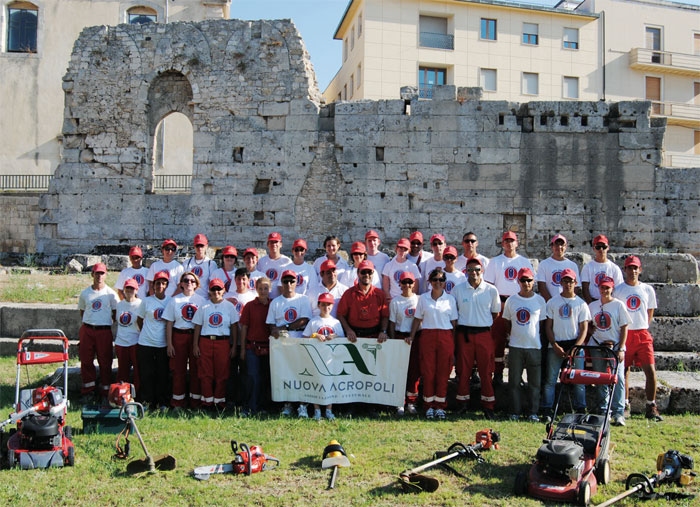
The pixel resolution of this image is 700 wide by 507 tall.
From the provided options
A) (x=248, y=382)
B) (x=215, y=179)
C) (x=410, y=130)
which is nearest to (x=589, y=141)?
(x=410, y=130)

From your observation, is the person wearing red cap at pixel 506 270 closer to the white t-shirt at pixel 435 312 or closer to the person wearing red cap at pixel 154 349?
the white t-shirt at pixel 435 312

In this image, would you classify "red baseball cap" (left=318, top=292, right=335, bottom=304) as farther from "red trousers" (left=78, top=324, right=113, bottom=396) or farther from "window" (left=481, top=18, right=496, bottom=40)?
"window" (left=481, top=18, right=496, bottom=40)

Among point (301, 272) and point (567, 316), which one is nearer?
point (567, 316)

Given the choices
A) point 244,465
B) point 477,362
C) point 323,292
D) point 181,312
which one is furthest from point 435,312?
point 181,312

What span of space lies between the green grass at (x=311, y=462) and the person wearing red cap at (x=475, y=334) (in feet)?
1.24

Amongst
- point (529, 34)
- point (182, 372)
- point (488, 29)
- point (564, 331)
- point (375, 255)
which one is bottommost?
point (182, 372)

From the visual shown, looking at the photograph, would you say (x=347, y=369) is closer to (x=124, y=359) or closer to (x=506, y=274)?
(x=506, y=274)

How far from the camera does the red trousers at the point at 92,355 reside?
8016mm

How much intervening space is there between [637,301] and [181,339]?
538 cm

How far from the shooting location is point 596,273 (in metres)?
8.00

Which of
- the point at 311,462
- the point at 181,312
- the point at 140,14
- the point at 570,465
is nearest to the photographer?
the point at 570,465

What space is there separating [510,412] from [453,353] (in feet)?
3.03

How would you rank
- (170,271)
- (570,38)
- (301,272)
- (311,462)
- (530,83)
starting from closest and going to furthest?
(311,462)
(301,272)
(170,271)
(530,83)
(570,38)

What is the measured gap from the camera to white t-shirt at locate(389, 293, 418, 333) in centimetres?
757
